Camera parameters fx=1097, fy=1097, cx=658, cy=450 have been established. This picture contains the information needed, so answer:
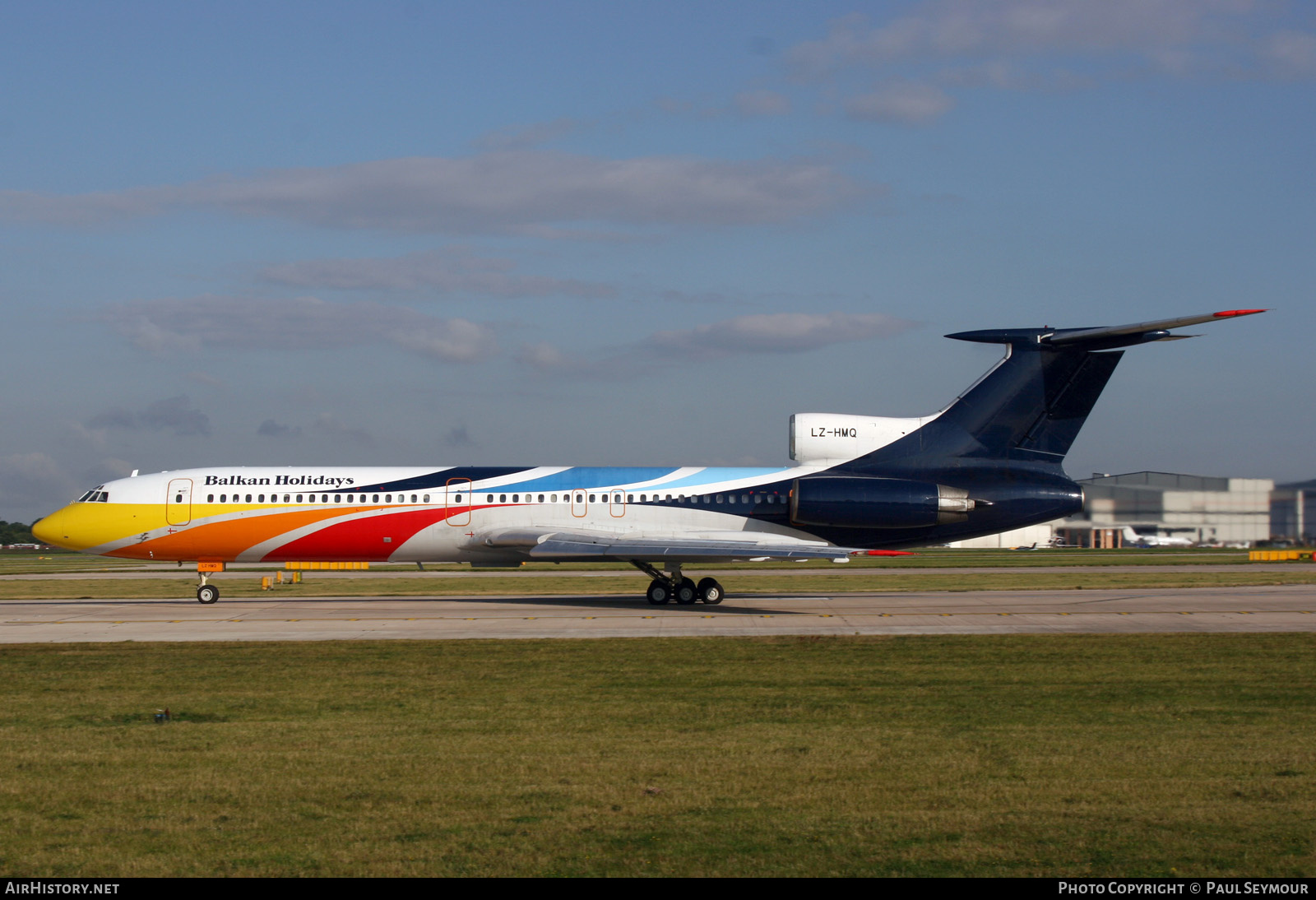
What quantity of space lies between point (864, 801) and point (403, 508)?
2366 cm

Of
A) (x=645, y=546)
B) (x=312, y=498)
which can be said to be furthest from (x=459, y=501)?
(x=645, y=546)

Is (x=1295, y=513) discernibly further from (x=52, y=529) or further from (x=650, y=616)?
(x=52, y=529)

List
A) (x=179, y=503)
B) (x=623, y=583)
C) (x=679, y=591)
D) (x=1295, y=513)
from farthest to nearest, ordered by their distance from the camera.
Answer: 1. (x=1295, y=513)
2. (x=623, y=583)
3. (x=179, y=503)
4. (x=679, y=591)

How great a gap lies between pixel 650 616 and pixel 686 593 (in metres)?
4.37

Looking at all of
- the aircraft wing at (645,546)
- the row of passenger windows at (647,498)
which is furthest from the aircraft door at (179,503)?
the aircraft wing at (645,546)

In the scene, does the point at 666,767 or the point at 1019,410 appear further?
the point at 1019,410

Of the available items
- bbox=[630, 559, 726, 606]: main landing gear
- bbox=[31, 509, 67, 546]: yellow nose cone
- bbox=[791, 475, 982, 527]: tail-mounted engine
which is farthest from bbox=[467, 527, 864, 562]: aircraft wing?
bbox=[31, 509, 67, 546]: yellow nose cone

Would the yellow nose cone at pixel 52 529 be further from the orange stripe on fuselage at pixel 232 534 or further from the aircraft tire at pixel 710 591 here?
the aircraft tire at pixel 710 591

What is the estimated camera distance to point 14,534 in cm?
13150

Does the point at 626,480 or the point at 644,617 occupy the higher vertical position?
the point at 626,480

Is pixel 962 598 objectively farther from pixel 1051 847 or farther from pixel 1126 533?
pixel 1126 533

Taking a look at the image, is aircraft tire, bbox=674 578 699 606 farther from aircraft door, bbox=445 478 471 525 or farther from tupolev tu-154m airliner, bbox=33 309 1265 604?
aircraft door, bbox=445 478 471 525

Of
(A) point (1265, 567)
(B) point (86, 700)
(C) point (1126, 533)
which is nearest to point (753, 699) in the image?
(B) point (86, 700)

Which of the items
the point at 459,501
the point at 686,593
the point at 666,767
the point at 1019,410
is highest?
the point at 1019,410
